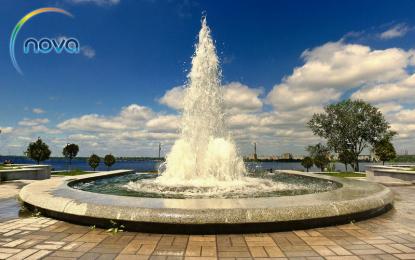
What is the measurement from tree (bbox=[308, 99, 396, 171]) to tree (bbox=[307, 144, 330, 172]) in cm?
146

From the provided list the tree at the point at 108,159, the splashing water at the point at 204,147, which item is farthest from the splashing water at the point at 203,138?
the tree at the point at 108,159

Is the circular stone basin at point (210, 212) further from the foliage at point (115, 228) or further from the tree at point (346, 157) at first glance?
the tree at point (346, 157)

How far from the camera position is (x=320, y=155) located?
36750 mm

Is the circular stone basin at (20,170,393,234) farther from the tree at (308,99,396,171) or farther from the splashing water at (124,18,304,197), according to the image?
the tree at (308,99,396,171)

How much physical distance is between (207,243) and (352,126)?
123ft

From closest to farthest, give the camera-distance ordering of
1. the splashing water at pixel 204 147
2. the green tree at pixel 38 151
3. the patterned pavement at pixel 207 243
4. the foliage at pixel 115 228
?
the patterned pavement at pixel 207 243 < the foliage at pixel 115 228 < the splashing water at pixel 204 147 < the green tree at pixel 38 151

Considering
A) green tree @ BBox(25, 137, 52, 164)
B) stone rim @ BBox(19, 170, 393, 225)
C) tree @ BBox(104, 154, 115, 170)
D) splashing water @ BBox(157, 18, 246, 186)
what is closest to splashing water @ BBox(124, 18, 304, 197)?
splashing water @ BBox(157, 18, 246, 186)

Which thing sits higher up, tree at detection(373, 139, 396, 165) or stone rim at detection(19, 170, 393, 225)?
tree at detection(373, 139, 396, 165)

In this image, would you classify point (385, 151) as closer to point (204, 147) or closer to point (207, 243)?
point (204, 147)

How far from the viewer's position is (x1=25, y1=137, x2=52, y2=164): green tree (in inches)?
1257

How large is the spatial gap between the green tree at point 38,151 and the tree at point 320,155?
29.1 metres

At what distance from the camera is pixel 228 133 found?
15.1 m

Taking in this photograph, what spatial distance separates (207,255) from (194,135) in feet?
33.1

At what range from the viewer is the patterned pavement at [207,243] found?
15.0 feet
